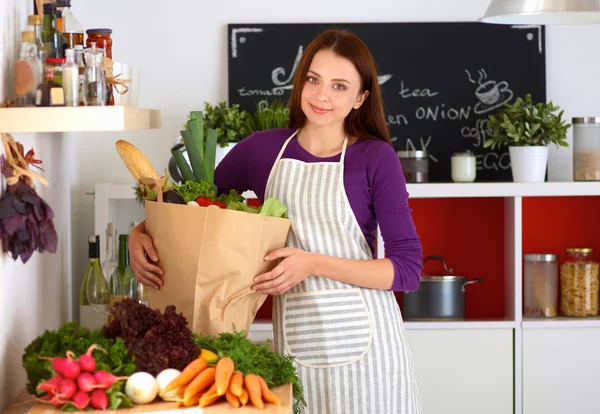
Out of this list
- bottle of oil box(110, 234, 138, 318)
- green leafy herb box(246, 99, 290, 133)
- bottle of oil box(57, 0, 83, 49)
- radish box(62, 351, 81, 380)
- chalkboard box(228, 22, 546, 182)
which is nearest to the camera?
radish box(62, 351, 81, 380)

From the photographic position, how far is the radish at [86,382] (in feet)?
4.88

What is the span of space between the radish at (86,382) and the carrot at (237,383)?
24 cm

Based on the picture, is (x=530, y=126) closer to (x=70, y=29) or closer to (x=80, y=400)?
(x=70, y=29)

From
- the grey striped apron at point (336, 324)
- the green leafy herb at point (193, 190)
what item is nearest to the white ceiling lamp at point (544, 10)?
the grey striped apron at point (336, 324)

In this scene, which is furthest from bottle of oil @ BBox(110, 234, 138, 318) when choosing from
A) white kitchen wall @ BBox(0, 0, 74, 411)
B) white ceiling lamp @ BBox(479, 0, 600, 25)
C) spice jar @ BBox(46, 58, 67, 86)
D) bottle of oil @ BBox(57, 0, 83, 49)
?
white ceiling lamp @ BBox(479, 0, 600, 25)

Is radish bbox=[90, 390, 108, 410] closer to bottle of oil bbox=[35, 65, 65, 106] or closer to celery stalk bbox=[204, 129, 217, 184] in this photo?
bottle of oil bbox=[35, 65, 65, 106]

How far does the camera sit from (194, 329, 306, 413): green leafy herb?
1.65 metres

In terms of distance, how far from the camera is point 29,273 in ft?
6.16

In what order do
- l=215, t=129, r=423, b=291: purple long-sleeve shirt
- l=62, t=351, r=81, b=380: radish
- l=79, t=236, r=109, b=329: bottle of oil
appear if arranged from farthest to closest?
l=79, t=236, r=109, b=329: bottle of oil, l=215, t=129, r=423, b=291: purple long-sleeve shirt, l=62, t=351, r=81, b=380: radish

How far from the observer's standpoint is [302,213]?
6.95 feet

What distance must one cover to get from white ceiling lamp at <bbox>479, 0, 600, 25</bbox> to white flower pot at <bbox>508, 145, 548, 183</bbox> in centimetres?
106

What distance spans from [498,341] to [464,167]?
706 millimetres

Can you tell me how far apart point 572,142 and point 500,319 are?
0.83m

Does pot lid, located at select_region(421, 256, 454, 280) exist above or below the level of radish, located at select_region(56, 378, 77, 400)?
above
